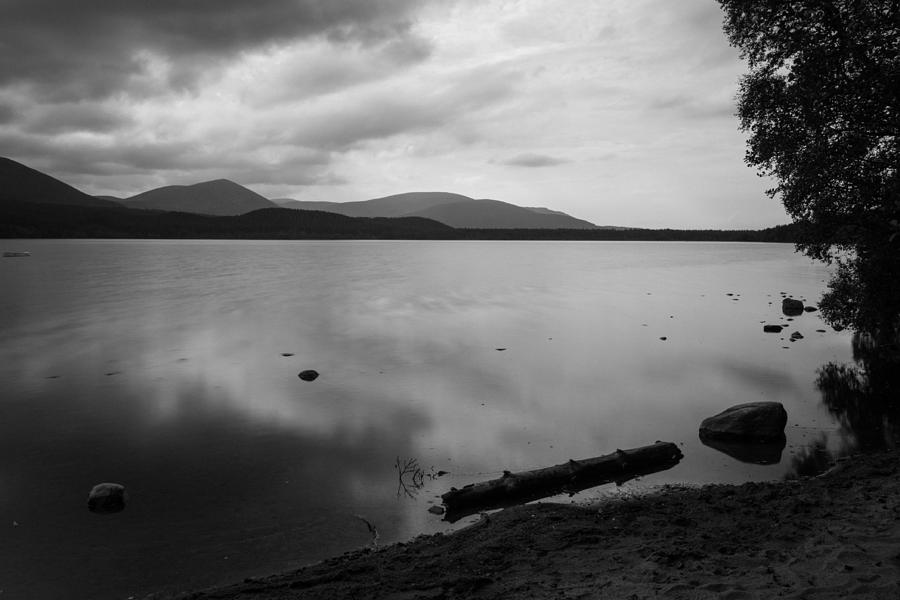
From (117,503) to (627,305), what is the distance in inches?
1867

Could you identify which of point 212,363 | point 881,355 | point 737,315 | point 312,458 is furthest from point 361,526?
point 737,315

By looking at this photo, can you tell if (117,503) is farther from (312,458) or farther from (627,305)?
(627,305)

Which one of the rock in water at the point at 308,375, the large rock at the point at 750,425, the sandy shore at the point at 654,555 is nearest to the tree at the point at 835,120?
the large rock at the point at 750,425

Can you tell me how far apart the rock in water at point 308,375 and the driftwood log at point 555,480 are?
13168 millimetres

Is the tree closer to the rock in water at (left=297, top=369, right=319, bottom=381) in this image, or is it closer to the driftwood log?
the driftwood log

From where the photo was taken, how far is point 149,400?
20.5 metres

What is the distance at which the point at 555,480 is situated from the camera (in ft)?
42.0

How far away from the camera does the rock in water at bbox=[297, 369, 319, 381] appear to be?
78.6 feet

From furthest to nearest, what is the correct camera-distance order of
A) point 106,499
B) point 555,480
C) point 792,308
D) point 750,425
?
point 792,308 → point 750,425 → point 555,480 → point 106,499

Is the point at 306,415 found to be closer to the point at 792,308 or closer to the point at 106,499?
the point at 106,499

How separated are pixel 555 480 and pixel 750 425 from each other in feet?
23.5

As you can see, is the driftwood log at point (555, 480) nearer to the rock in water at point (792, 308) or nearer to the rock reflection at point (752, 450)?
the rock reflection at point (752, 450)

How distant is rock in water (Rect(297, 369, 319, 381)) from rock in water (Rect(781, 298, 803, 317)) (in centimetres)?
3882

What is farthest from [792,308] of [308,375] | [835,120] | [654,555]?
[654,555]
